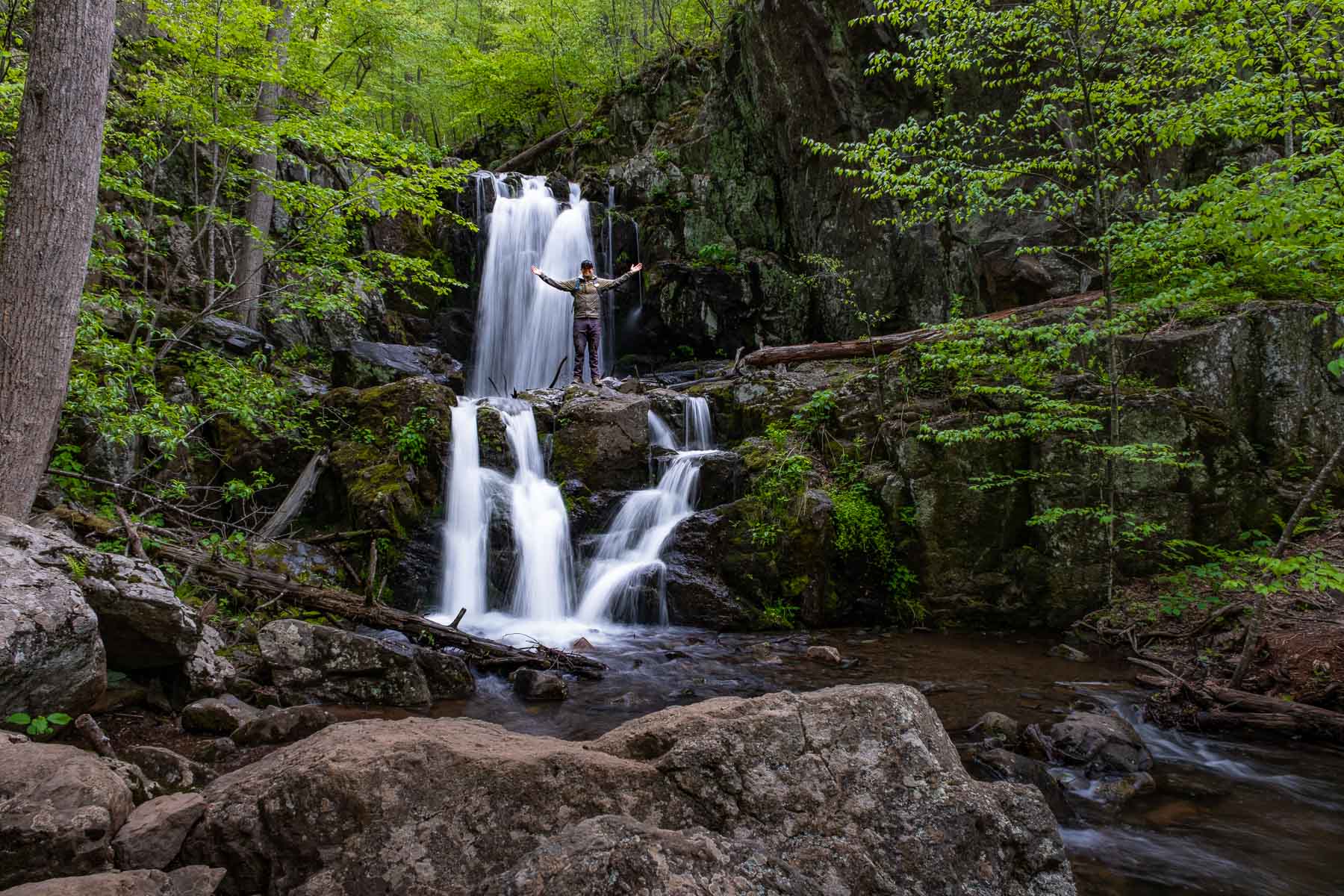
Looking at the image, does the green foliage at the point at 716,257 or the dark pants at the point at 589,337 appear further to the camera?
the green foliage at the point at 716,257

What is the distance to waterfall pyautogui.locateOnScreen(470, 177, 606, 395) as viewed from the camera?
634 inches

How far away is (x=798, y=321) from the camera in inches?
683

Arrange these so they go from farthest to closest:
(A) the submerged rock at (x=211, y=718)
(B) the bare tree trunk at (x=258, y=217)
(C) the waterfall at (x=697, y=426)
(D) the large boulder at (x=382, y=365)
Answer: (D) the large boulder at (x=382, y=365) → (C) the waterfall at (x=697, y=426) → (B) the bare tree trunk at (x=258, y=217) → (A) the submerged rock at (x=211, y=718)

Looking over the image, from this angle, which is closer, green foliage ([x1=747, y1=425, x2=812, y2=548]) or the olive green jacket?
green foliage ([x1=747, y1=425, x2=812, y2=548])

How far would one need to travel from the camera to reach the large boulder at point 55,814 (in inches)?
74.8

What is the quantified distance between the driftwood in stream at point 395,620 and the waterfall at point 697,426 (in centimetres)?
556

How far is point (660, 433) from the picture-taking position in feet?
35.7

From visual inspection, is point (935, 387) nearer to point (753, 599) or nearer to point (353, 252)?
point (753, 599)

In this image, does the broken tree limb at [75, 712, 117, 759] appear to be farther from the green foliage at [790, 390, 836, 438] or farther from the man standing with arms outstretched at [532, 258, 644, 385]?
the man standing with arms outstretched at [532, 258, 644, 385]

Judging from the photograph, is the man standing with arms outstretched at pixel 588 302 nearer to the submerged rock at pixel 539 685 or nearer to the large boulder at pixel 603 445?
the large boulder at pixel 603 445

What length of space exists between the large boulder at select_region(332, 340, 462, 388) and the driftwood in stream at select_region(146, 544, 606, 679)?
5468mm

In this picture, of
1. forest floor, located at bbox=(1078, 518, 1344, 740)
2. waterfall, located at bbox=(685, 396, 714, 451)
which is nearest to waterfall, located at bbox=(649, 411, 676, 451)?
waterfall, located at bbox=(685, 396, 714, 451)

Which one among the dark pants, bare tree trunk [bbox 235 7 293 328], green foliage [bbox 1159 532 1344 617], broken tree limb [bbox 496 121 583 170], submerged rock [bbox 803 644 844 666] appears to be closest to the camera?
green foliage [bbox 1159 532 1344 617]

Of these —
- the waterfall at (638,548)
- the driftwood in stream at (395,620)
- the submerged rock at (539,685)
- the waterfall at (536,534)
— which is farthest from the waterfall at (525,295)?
the submerged rock at (539,685)
